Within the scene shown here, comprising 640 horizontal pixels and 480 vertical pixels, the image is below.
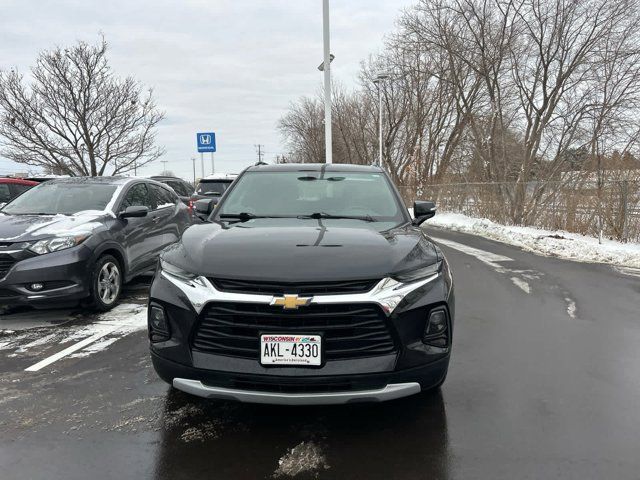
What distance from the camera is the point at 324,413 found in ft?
11.0

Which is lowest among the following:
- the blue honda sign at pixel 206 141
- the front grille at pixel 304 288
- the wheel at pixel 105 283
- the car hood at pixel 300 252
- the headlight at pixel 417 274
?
the wheel at pixel 105 283

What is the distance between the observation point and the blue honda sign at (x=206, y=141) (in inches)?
841

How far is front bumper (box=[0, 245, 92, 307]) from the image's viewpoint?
511cm

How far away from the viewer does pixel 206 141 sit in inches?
844

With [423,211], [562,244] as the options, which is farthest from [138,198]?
[562,244]

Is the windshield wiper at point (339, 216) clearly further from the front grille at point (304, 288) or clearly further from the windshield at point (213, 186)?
the windshield at point (213, 186)

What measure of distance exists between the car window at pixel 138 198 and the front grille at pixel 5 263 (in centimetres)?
164

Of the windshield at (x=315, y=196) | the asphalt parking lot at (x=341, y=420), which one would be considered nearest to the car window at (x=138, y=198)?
the asphalt parking lot at (x=341, y=420)

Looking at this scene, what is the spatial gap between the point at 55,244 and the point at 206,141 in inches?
661

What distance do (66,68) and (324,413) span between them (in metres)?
18.4

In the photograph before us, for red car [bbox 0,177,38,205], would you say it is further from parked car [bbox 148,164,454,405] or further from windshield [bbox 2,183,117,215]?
parked car [bbox 148,164,454,405]

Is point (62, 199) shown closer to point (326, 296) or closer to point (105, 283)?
point (105, 283)

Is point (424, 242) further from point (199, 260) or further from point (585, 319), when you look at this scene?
point (585, 319)

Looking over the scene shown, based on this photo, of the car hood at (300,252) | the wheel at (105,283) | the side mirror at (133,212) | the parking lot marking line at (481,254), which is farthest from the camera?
the parking lot marking line at (481,254)
